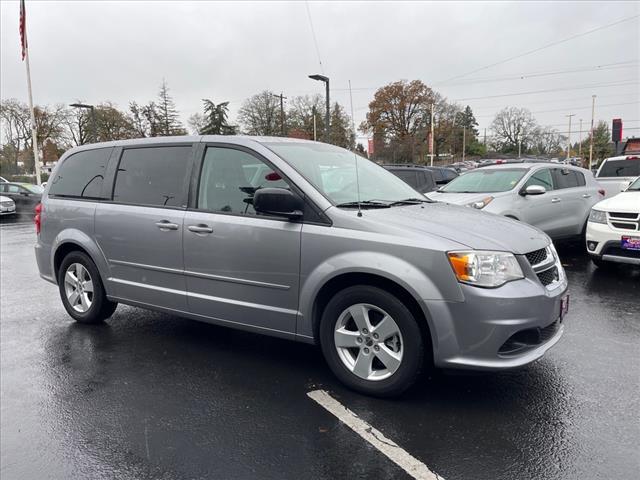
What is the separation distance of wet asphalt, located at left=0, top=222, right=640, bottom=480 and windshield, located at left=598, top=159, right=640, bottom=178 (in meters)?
9.48

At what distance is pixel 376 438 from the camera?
295 centimetres

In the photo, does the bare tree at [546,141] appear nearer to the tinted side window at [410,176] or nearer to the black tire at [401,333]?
the tinted side window at [410,176]

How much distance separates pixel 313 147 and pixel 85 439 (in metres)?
2.91

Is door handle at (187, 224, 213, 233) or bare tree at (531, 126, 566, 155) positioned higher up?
bare tree at (531, 126, 566, 155)

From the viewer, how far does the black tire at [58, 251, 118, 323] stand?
199 inches

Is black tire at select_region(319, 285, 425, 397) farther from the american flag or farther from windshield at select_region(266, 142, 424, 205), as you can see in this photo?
the american flag

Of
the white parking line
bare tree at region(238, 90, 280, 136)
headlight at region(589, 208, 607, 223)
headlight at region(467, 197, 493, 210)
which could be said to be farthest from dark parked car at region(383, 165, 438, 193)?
bare tree at region(238, 90, 280, 136)

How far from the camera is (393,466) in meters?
2.67

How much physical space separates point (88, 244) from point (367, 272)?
10.2 ft

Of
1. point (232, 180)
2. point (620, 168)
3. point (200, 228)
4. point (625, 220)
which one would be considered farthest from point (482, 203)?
point (620, 168)

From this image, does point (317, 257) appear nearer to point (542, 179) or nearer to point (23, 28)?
point (542, 179)

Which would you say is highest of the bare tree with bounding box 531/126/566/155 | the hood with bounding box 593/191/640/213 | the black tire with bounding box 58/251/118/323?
the bare tree with bounding box 531/126/566/155

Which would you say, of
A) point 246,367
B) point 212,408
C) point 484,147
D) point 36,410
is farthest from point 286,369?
point 484,147

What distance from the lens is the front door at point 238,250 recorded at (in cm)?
372
